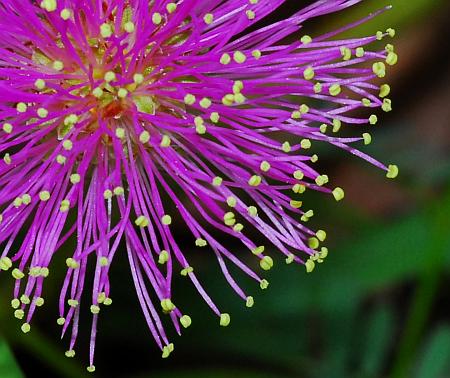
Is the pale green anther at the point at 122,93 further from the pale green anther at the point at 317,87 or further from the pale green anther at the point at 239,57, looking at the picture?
the pale green anther at the point at 317,87

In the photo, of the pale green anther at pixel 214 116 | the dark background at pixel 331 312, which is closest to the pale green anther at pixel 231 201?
the pale green anther at pixel 214 116

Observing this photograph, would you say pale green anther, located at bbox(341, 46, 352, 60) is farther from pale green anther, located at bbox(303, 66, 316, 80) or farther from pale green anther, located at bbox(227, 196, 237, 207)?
pale green anther, located at bbox(227, 196, 237, 207)

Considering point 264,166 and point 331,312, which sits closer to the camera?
point 264,166

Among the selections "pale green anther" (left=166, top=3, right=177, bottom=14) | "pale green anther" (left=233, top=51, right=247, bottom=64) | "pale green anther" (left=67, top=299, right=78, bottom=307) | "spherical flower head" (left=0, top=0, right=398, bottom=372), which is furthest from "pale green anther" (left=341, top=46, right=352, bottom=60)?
"pale green anther" (left=67, top=299, right=78, bottom=307)

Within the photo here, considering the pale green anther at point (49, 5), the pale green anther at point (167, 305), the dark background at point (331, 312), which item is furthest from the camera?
the dark background at point (331, 312)

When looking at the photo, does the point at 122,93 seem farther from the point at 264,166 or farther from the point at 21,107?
the point at 264,166

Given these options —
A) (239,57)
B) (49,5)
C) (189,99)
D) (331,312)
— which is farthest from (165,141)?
(331,312)
